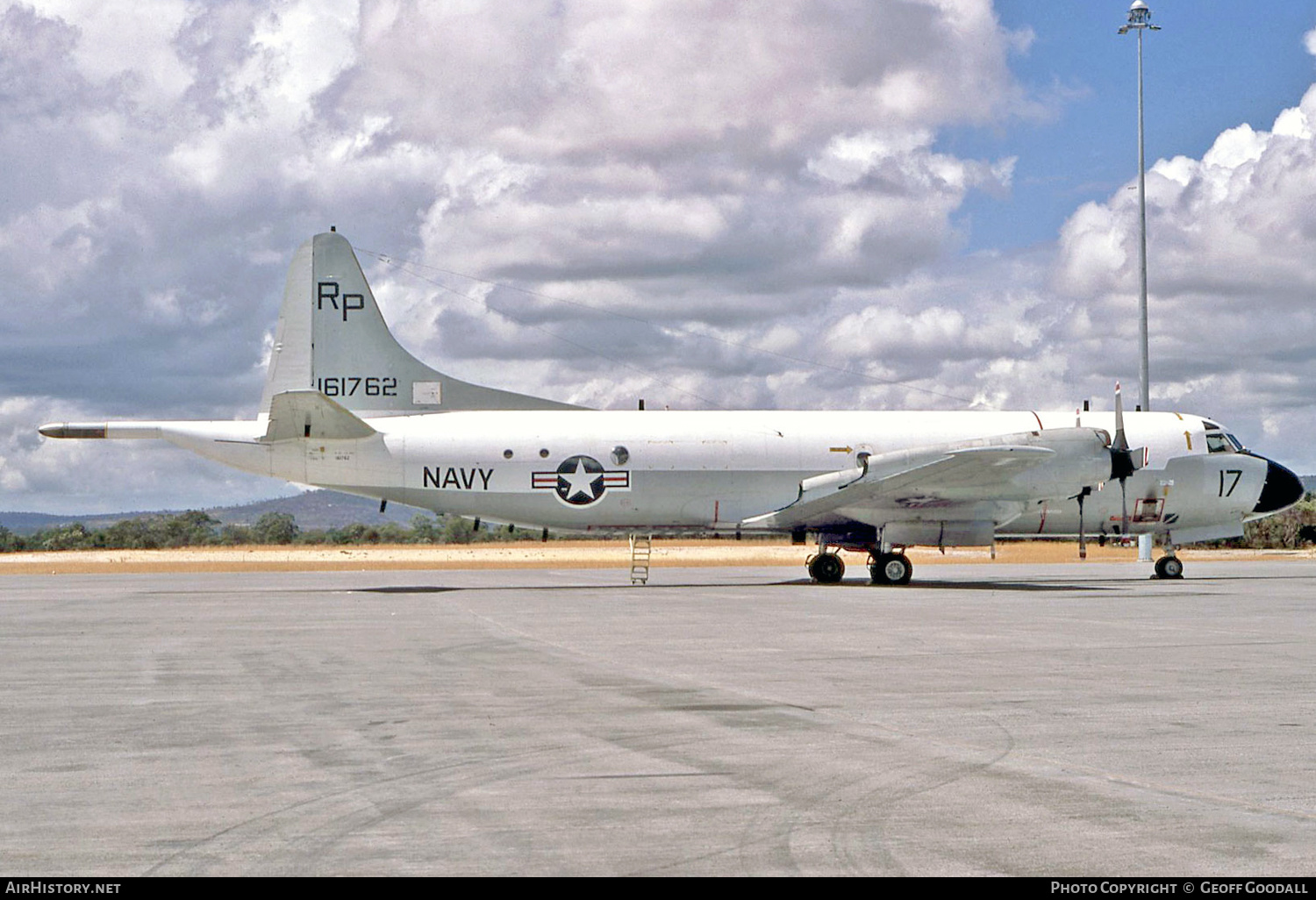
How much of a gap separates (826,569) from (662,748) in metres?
24.4

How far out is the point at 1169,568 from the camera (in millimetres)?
34781

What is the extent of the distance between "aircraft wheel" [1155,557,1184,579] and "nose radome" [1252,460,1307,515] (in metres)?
2.45

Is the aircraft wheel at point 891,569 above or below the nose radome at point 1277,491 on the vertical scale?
below

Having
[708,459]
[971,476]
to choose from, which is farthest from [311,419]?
[971,476]

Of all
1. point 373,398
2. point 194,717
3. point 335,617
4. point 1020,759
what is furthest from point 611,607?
point 1020,759

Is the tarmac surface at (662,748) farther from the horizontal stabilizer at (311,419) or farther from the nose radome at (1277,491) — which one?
the nose radome at (1277,491)

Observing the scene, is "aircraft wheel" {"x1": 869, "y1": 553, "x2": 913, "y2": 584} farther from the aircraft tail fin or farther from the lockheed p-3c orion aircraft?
the aircraft tail fin

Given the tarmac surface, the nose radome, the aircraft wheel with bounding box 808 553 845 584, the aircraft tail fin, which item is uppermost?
the aircraft tail fin

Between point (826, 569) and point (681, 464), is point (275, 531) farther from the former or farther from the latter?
point (826, 569)

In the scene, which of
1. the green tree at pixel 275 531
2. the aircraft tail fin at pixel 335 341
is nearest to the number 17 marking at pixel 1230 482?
the aircraft tail fin at pixel 335 341

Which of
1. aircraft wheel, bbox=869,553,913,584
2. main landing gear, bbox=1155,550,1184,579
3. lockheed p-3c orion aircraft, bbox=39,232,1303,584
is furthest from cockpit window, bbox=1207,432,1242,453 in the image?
aircraft wheel, bbox=869,553,913,584

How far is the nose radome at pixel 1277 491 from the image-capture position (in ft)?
112

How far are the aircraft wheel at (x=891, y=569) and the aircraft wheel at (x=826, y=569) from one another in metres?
1.48

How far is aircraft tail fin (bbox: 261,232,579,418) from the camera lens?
3216 cm
